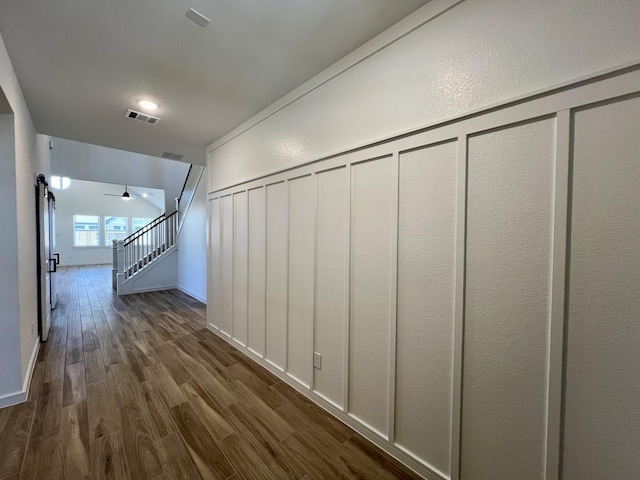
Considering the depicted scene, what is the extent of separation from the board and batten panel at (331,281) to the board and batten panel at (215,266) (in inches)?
77.2

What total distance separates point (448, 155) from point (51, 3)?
7.72ft

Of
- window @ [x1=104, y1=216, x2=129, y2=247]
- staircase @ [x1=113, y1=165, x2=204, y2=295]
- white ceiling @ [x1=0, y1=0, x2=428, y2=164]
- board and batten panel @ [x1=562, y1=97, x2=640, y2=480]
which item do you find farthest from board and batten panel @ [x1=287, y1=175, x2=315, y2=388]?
window @ [x1=104, y1=216, x2=129, y2=247]

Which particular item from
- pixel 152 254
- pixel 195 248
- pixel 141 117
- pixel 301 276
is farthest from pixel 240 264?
pixel 152 254

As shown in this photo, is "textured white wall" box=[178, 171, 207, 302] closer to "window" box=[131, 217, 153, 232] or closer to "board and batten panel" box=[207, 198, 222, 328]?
"board and batten panel" box=[207, 198, 222, 328]

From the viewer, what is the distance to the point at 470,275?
4.09ft

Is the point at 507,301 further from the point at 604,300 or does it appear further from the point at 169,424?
the point at 169,424

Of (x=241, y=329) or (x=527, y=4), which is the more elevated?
(x=527, y=4)

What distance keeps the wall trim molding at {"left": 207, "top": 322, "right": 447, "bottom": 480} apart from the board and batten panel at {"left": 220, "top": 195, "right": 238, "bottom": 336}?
61 cm

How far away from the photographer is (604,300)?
0.94m

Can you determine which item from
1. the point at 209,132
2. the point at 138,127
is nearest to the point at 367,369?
the point at 209,132

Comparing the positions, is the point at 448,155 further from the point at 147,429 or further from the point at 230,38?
the point at 147,429

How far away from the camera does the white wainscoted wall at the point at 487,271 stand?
93 cm

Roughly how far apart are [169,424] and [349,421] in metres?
1.31

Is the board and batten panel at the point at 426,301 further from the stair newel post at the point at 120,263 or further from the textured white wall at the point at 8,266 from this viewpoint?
the stair newel post at the point at 120,263
